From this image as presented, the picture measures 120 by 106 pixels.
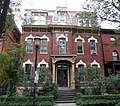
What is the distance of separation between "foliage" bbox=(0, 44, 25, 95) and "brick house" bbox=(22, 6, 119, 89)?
19.4 ft

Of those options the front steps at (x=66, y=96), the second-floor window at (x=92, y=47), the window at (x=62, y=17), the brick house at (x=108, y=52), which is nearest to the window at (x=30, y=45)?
the window at (x=62, y=17)

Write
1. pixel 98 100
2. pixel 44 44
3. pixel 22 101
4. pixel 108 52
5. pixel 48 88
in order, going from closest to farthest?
pixel 22 101 < pixel 98 100 < pixel 48 88 < pixel 44 44 < pixel 108 52

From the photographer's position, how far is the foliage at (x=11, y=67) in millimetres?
14430

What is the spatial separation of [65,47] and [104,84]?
23.8 ft

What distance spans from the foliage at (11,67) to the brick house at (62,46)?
5915mm

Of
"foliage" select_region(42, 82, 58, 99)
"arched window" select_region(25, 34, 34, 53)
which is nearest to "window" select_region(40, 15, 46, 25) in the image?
"arched window" select_region(25, 34, 34, 53)

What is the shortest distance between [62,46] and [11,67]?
8.99 metres

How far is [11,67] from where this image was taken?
14.4m

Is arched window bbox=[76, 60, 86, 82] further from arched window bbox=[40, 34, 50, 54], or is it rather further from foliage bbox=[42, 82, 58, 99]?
arched window bbox=[40, 34, 50, 54]

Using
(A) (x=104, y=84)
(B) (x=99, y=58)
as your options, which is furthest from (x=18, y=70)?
(B) (x=99, y=58)

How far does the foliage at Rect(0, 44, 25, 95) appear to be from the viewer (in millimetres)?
14430

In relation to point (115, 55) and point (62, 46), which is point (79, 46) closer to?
point (62, 46)

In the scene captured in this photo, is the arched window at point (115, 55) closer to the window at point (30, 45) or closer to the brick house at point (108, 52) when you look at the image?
the brick house at point (108, 52)

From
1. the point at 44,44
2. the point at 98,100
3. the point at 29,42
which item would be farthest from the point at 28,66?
the point at 98,100
